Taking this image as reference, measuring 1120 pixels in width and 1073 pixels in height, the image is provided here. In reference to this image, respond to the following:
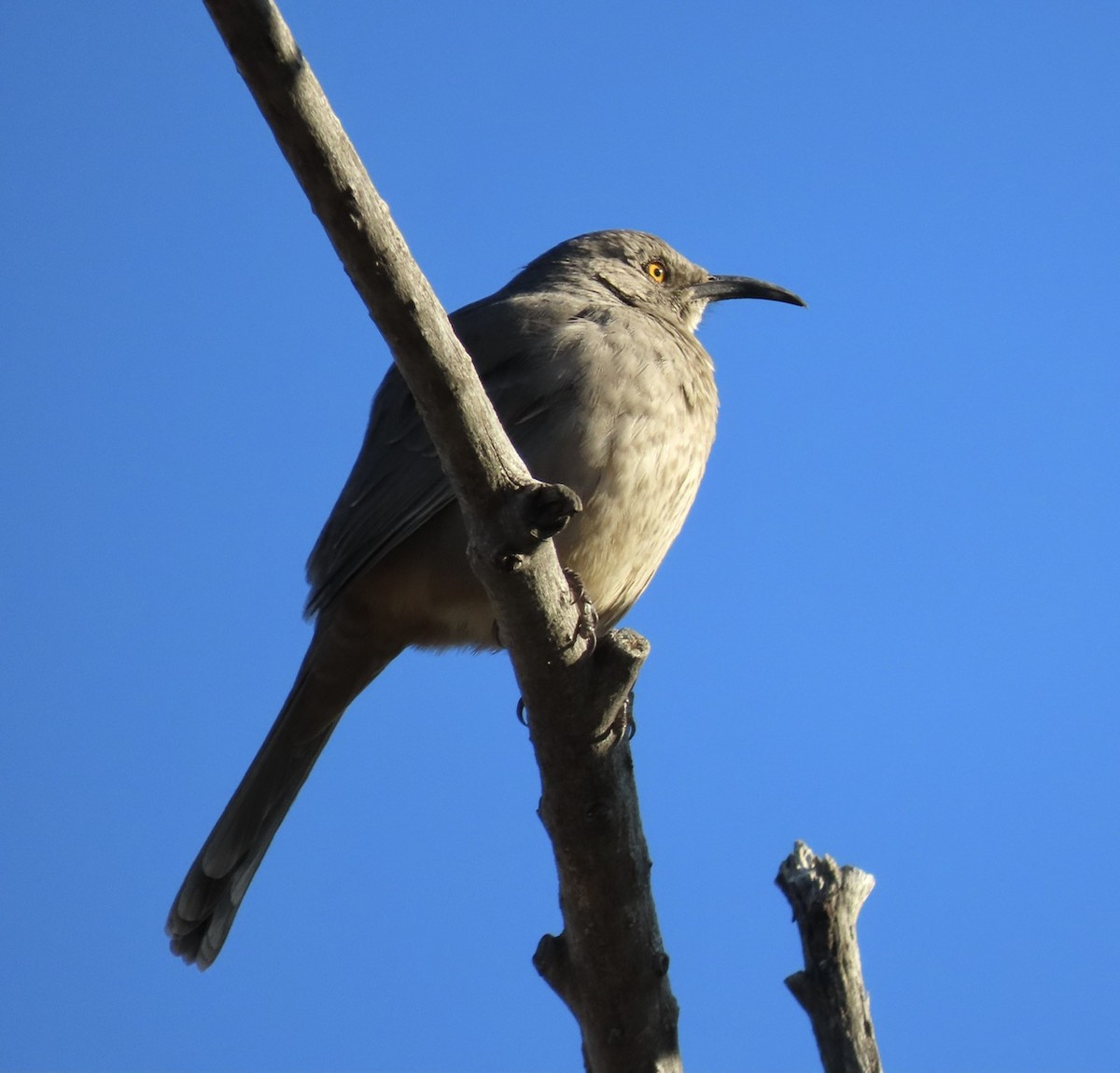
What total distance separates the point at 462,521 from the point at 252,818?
5.36 feet

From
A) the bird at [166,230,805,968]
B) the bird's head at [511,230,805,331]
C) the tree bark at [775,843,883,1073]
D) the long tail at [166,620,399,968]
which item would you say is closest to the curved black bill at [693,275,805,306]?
the bird's head at [511,230,805,331]

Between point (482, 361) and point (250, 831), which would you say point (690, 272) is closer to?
point (482, 361)

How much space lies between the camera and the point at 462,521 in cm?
491

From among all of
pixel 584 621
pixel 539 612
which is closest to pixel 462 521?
pixel 584 621

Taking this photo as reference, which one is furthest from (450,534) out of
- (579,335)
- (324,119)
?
(324,119)

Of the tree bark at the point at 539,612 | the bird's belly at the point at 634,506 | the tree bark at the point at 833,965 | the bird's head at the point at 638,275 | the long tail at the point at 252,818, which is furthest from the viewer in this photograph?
the bird's head at the point at 638,275

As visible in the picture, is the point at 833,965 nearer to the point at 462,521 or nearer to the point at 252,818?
the point at 462,521

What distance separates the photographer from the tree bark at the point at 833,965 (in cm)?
387

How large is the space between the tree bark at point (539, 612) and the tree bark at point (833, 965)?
46 cm

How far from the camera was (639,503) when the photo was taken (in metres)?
5.21

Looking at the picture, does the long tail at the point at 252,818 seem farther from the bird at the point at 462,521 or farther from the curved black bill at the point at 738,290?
the curved black bill at the point at 738,290

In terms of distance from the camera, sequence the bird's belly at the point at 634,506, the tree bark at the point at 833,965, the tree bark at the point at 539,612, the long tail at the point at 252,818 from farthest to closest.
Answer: the long tail at the point at 252,818
the bird's belly at the point at 634,506
the tree bark at the point at 833,965
the tree bark at the point at 539,612

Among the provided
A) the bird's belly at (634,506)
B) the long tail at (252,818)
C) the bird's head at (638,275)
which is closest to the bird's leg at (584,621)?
the bird's belly at (634,506)

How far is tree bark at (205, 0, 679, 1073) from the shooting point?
3.00 m
